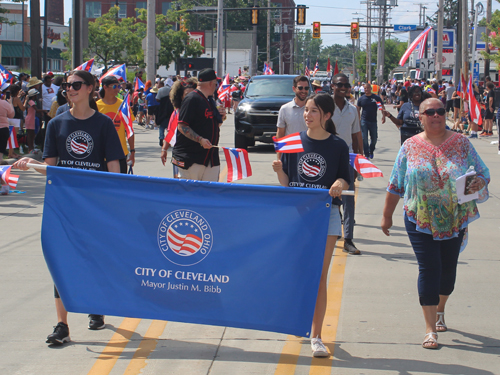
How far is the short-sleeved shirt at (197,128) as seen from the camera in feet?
22.3

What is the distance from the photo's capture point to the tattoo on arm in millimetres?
6750

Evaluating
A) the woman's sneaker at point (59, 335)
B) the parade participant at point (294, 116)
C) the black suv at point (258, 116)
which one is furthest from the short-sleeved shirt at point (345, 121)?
the black suv at point (258, 116)

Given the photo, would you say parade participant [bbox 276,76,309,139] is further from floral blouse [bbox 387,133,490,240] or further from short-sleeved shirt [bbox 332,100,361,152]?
floral blouse [bbox 387,133,490,240]

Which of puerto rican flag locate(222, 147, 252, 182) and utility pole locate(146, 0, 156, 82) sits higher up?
utility pole locate(146, 0, 156, 82)

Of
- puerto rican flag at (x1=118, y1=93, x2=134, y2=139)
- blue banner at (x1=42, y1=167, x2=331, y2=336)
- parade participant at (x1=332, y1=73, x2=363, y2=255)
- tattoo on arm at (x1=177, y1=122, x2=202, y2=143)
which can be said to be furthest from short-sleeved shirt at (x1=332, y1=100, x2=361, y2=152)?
blue banner at (x1=42, y1=167, x2=331, y2=336)

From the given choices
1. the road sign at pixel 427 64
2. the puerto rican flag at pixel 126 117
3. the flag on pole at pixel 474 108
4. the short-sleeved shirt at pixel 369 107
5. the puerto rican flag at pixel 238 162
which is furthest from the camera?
the road sign at pixel 427 64

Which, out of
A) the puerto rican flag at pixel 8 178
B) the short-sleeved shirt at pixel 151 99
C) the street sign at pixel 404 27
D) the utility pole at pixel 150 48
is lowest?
the puerto rican flag at pixel 8 178

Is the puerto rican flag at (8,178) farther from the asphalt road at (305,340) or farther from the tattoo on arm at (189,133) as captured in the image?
the tattoo on arm at (189,133)

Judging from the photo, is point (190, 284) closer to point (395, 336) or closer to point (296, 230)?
point (296, 230)

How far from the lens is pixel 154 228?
14.2 feet

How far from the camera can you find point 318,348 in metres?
4.45

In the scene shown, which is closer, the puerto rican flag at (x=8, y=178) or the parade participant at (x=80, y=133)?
the puerto rican flag at (x=8, y=178)

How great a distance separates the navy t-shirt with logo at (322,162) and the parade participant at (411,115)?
20.7 ft

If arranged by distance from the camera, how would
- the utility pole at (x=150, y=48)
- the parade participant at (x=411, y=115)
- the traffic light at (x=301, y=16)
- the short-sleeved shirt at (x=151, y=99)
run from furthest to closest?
the traffic light at (x=301, y=16) < the utility pole at (x=150, y=48) < the short-sleeved shirt at (x=151, y=99) < the parade participant at (x=411, y=115)
